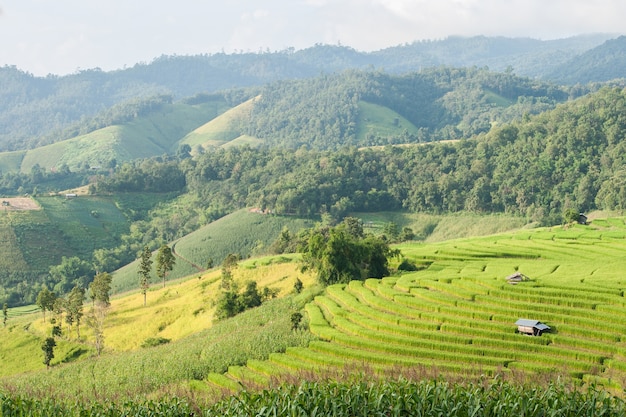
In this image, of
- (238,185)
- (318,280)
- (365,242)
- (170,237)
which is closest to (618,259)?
(365,242)

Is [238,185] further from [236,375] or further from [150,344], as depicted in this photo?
[236,375]

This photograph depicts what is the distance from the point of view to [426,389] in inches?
964

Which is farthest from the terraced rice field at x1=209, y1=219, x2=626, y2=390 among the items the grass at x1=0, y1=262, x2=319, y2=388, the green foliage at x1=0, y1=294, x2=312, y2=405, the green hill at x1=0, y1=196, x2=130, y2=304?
the green hill at x1=0, y1=196, x2=130, y2=304

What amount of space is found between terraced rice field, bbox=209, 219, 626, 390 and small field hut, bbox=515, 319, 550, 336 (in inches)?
19.5

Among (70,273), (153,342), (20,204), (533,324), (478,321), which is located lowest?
(70,273)

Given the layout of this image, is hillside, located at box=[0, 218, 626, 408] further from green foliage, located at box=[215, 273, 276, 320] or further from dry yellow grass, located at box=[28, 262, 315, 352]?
green foliage, located at box=[215, 273, 276, 320]

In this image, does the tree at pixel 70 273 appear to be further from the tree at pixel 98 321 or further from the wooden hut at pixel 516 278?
the wooden hut at pixel 516 278

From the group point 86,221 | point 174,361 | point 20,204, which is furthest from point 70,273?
point 174,361

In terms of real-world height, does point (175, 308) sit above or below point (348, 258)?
below

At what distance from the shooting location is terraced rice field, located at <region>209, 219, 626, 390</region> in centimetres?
3494

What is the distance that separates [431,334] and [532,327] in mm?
5609

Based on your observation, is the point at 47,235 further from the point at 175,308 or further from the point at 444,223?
the point at 444,223

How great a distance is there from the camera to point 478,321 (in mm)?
40344

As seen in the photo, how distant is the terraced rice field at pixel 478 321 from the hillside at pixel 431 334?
0.07 m
